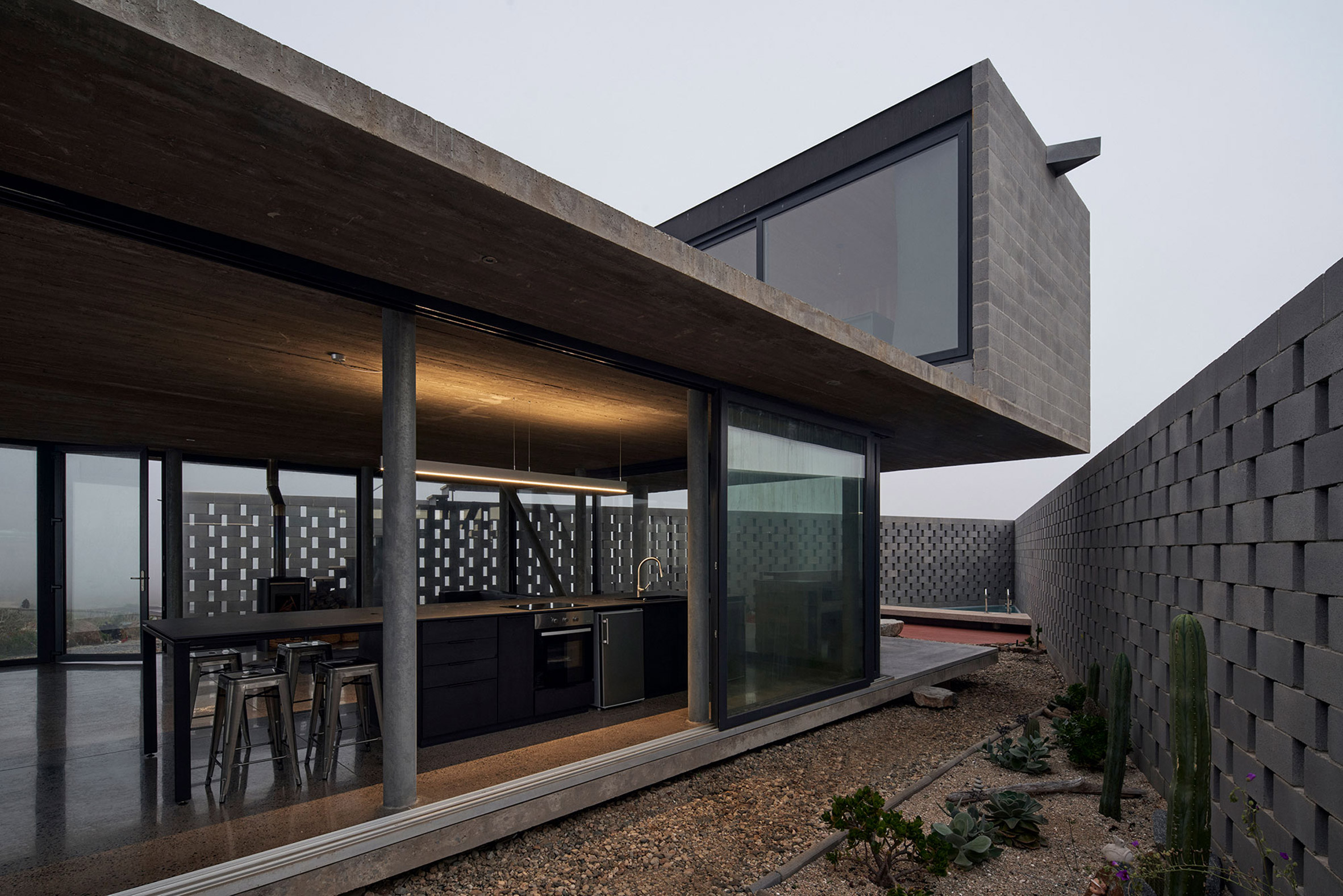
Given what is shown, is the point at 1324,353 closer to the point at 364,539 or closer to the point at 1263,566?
the point at 1263,566

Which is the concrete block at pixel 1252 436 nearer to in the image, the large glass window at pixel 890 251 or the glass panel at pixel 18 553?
the large glass window at pixel 890 251

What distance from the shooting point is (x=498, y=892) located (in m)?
2.94

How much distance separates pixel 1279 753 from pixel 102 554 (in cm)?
988

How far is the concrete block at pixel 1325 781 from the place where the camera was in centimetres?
193

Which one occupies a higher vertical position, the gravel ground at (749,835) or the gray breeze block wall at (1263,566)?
the gray breeze block wall at (1263,566)

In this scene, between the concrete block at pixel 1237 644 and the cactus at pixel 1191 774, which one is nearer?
the cactus at pixel 1191 774

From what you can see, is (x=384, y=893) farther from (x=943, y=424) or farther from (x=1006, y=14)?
(x=1006, y=14)

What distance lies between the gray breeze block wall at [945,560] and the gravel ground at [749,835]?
34.7 feet

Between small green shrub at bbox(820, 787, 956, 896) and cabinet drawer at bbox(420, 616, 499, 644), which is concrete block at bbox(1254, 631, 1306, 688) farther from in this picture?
cabinet drawer at bbox(420, 616, 499, 644)

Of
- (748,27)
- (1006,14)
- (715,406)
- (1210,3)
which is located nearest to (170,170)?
(715,406)

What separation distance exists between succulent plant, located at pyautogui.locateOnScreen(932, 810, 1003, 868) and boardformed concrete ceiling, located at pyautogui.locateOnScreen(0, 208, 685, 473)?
9.90ft

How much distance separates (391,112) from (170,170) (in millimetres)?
752

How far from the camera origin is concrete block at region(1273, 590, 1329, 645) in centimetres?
209

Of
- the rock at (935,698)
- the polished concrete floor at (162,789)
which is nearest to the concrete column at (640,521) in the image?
the polished concrete floor at (162,789)
